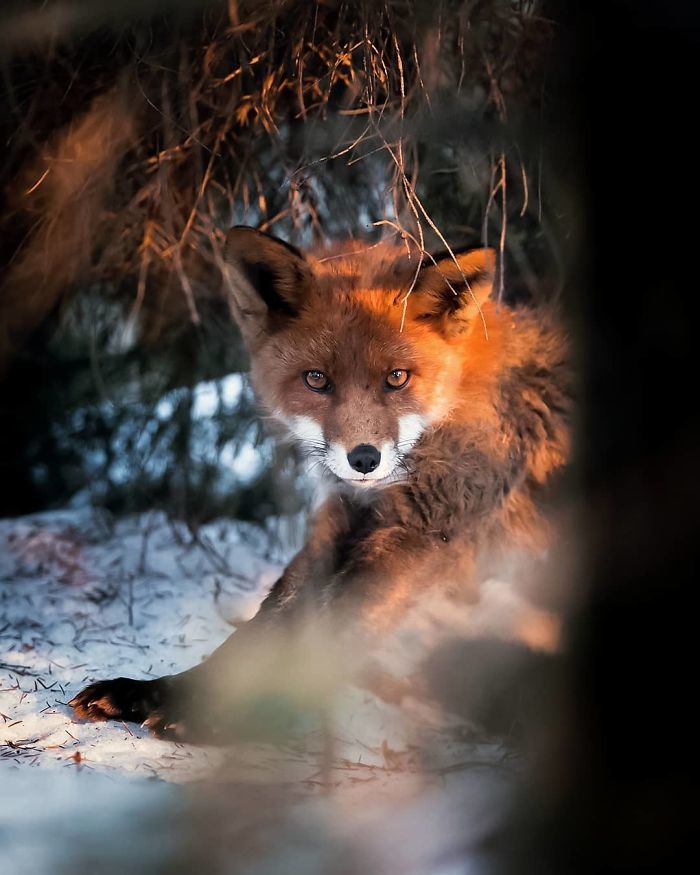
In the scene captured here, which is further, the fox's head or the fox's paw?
the fox's head

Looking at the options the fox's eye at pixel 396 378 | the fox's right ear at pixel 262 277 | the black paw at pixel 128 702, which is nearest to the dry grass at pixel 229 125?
the fox's right ear at pixel 262 277

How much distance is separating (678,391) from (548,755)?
2.53 feet

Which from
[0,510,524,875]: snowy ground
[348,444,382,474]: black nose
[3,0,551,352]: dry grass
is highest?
[3,0,551,352]: dry grass

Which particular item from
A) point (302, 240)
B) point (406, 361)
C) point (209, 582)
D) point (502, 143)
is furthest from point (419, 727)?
point (302, 240)

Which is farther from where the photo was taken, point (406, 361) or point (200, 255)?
point (200, 255)

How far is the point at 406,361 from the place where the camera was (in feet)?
8.22

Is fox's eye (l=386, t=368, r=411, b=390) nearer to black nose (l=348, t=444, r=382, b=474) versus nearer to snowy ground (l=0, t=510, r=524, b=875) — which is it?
black nose (l=348, t=444, r=382, b=474)

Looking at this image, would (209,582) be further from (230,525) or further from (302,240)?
(302,240)

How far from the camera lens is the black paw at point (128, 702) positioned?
224 centimetres

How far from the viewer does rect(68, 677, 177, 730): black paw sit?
2242 millimetres

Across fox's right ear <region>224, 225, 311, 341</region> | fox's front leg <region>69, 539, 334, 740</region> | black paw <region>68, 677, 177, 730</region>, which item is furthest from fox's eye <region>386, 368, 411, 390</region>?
black paw <region>68, 677, 177, 730</region>

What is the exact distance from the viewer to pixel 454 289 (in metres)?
2.46

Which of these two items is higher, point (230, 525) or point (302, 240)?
point (302, 240)

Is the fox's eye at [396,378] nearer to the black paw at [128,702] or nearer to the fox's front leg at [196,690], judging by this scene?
the fox's front leg at [196,690]
